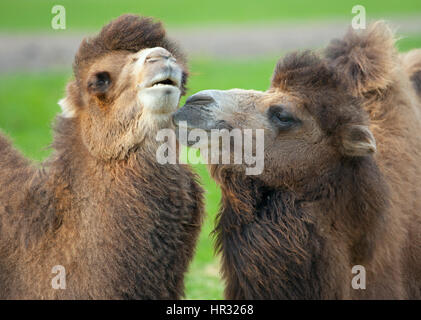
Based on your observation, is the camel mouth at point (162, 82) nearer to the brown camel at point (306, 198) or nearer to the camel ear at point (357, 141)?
the brown camel at point (306, 198)

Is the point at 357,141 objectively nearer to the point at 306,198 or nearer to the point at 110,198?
the point at 306,198

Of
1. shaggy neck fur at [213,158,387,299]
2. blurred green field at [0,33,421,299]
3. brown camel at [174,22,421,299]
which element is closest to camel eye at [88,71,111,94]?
brown camel at [174,22,421,299]

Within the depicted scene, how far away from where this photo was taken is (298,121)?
5.03 m

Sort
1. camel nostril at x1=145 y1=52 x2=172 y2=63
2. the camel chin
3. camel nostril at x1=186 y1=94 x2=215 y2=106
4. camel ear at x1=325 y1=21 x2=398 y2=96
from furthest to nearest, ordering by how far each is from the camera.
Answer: camel ear at x1=325 y1=21 x2=398 y2=96
camel nostril at x1=186 y1=94 x2=215 y2=106
camel nostril at x1=145 y1=52 x2=172 y2=63
the camel chin

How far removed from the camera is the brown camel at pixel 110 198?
4.79 metres

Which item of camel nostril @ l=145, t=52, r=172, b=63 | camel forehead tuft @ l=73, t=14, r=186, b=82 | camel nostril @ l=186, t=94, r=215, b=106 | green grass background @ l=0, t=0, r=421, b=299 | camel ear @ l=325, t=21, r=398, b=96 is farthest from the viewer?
green grass background @ l=0, t=0, r=421, b=299

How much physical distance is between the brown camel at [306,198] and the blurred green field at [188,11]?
1038 inches

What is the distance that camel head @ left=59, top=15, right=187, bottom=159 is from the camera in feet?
15.7

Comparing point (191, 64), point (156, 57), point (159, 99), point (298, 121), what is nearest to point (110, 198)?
point (159, 99)

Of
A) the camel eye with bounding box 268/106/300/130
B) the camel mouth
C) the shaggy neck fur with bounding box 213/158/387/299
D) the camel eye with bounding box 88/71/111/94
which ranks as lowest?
the shaggy neck fur with bounding box 213/158/387/299

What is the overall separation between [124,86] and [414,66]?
131 inches

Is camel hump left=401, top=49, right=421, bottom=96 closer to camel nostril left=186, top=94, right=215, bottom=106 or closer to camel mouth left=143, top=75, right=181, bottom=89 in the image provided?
camel nostril left=186, top=94, right=215, bottom=106

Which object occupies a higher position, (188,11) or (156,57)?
(188,11)

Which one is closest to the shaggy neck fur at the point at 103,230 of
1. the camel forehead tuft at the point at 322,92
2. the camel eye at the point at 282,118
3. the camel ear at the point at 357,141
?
the camel eye at the point at 282,118
